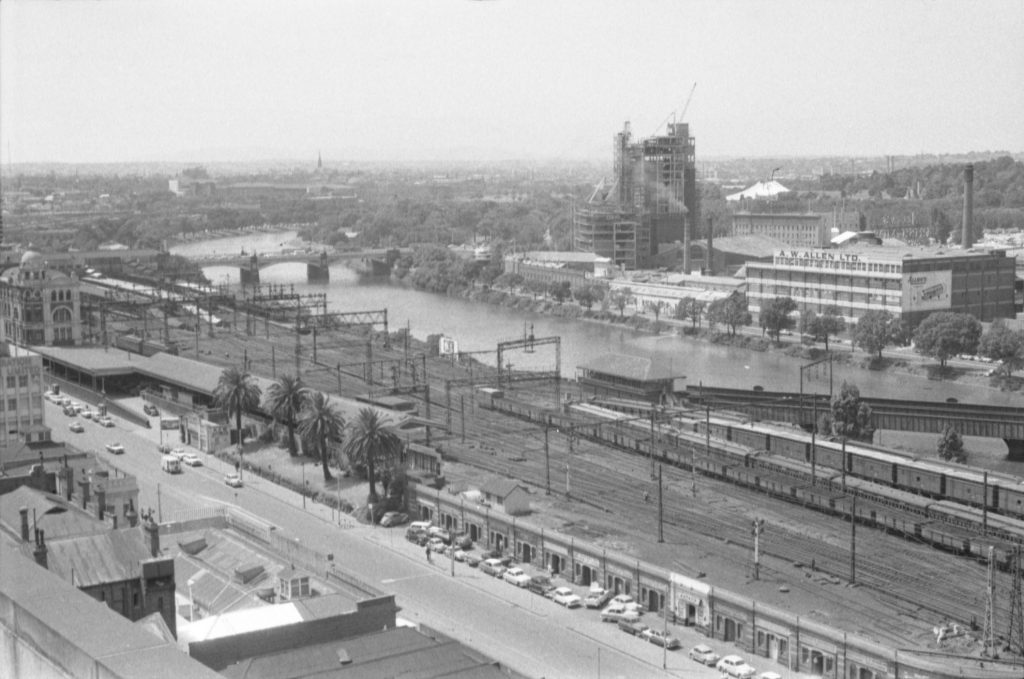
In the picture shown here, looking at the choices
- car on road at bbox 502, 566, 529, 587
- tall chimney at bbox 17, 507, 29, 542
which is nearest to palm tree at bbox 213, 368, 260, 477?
car on road at bbox 502, 566, 529, 587

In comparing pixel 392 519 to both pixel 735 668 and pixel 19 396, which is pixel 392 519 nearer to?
pixel 735 668

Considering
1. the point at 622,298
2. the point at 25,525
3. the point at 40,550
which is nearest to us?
the point at 40,550

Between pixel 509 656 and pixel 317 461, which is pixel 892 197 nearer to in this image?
pixel 317 461

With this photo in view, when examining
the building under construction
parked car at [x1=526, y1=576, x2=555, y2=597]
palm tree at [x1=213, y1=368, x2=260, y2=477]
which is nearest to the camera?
parked car at [x1=526, y1=576, x2=555, y2=597]

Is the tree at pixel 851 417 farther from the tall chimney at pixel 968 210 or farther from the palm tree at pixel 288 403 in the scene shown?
the tall chimney at pixel 968 210

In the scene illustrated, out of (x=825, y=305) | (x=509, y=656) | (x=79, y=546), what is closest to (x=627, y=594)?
(x=509, y=656)

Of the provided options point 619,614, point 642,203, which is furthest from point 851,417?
point 642,203

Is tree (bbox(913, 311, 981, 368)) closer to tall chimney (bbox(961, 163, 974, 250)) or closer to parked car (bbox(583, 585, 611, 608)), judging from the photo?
tall chimney (bbox(961, 163, 974, 250))
